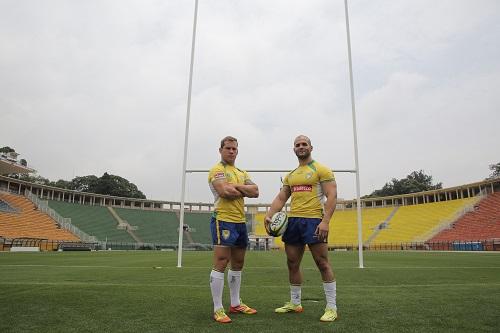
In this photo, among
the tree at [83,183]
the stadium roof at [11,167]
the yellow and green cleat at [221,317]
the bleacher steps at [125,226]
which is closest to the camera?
the yellow and green cleat at [221,317]

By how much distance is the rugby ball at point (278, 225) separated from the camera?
3.78 m

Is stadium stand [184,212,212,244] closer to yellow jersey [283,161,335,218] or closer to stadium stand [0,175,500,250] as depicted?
stadium stand [0,175,500,250]

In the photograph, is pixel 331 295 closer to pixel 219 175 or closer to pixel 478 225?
pixel 219 175

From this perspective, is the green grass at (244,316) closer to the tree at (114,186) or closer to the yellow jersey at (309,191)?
the yellow jersey at (309,191)

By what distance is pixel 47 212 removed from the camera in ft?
132

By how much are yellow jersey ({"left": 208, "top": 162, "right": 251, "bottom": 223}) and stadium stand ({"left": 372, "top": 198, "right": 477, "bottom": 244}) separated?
127ft

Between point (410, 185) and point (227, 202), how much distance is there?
2738 inches

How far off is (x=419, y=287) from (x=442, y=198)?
147 feet

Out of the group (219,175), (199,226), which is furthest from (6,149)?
(219,175)

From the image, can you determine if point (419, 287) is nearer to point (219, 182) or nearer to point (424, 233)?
point (219, 182)

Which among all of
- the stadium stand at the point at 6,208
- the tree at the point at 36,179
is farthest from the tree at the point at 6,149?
the stadium stand at the point at 6,208

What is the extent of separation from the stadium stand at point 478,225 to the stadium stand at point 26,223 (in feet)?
121

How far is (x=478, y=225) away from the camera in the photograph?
34438mm

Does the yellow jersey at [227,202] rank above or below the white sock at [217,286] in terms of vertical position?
above
